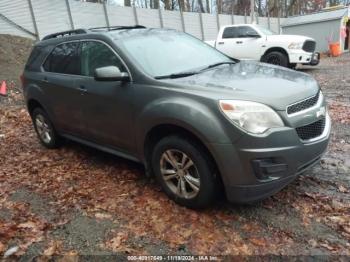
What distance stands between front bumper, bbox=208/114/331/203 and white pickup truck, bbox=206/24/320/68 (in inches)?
435

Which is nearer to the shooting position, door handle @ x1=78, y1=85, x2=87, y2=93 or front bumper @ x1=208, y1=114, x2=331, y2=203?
front bumper @ x1=208, y1=114, x2=331, y2=203

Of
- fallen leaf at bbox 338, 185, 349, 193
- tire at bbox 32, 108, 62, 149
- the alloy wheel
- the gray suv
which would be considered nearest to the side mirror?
the gray suv

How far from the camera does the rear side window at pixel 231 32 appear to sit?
1505 cm

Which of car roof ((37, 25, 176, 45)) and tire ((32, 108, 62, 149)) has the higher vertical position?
car roof ((37, 25, 176, 45))

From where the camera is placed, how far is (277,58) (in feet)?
45.6

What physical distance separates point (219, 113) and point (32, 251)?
2.05 m

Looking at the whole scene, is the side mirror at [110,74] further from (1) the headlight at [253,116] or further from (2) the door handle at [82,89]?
(1) the headlight at [253,116]

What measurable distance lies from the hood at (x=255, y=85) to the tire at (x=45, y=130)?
2.78m

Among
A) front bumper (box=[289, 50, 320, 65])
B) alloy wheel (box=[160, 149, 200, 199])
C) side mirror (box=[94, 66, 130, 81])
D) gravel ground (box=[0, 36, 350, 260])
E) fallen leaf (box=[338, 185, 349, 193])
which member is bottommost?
front bumper (box=[289, 50, 320, 65])

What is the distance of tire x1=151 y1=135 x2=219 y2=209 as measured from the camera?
3471mm

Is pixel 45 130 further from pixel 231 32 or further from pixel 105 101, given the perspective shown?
pixel 231 32

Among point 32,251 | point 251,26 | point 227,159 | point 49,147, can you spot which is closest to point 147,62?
point 227,159

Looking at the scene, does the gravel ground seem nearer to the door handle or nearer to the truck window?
the door handle

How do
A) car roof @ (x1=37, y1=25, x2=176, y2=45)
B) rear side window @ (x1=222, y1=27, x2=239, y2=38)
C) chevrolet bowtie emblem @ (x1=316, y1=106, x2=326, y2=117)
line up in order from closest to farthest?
chevrolet bowtie emblem @ (x1=316, y1=106, x2=326, y2=117), car roof @ (x1=37, y1=25, x2=176, y2=45), rear side window @ (x1=222, y1=27, x2=239, y2=38)
